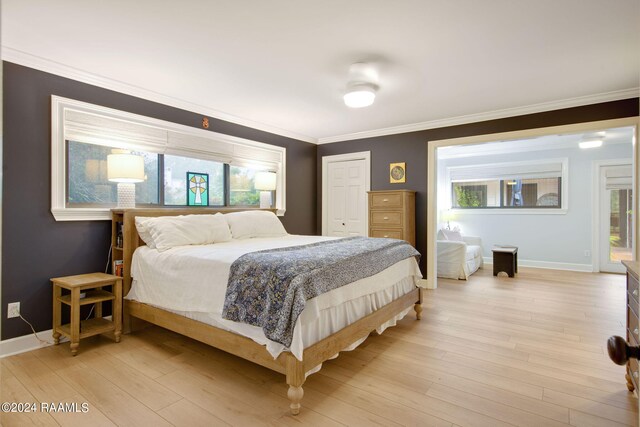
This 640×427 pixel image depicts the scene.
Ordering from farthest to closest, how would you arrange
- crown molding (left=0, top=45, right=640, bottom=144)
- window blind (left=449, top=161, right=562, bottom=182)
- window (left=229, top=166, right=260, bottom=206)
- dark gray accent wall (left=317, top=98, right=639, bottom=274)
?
1. window blind (left=449, top=161, right=562, bottom=182)
2. window (left=229, top=166, right=260, bottom=206)
3. dark gray accent wall (left=317, top=98, right=639, bottom=274)
4. crown molding (left=0, top=45, right=640, bottom=144)

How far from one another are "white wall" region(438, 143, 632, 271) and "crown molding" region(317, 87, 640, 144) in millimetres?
2976

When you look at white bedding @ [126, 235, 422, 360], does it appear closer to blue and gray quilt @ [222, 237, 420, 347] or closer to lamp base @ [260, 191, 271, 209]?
blue and gray quilt @ [222, 237, 420, 347]

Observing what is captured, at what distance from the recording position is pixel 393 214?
482 centimetres

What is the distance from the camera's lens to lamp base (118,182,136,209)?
3.25 m

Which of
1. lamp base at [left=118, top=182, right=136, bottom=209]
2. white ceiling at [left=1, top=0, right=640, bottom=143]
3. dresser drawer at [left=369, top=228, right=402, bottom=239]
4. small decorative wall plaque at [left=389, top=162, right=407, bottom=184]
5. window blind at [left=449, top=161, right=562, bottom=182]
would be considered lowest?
dresser drawer at [left=369, top=228, right=402, bottom=239]

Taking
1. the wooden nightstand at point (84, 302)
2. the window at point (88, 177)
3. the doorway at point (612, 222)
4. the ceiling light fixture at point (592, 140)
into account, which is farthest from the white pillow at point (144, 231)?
the doorway at point (612, 222)

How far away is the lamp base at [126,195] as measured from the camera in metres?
3.25

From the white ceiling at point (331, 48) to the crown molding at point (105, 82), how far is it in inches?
0.4

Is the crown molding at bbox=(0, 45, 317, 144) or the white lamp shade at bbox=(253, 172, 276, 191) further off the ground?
the crown molding at bbox=(0, 45, 317, 144)

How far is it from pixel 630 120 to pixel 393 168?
274 centimetres

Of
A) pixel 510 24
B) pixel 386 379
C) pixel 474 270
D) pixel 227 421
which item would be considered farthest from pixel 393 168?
pixel 227 421

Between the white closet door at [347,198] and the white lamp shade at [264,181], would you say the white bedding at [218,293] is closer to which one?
the white lamp shade at [264,181]

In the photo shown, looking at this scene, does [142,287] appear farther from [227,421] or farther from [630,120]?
[630,120]

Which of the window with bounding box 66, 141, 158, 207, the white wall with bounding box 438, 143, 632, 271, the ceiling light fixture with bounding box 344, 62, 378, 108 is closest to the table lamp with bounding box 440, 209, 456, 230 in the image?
the white wall with bounding box 438, 143, 632, 271
